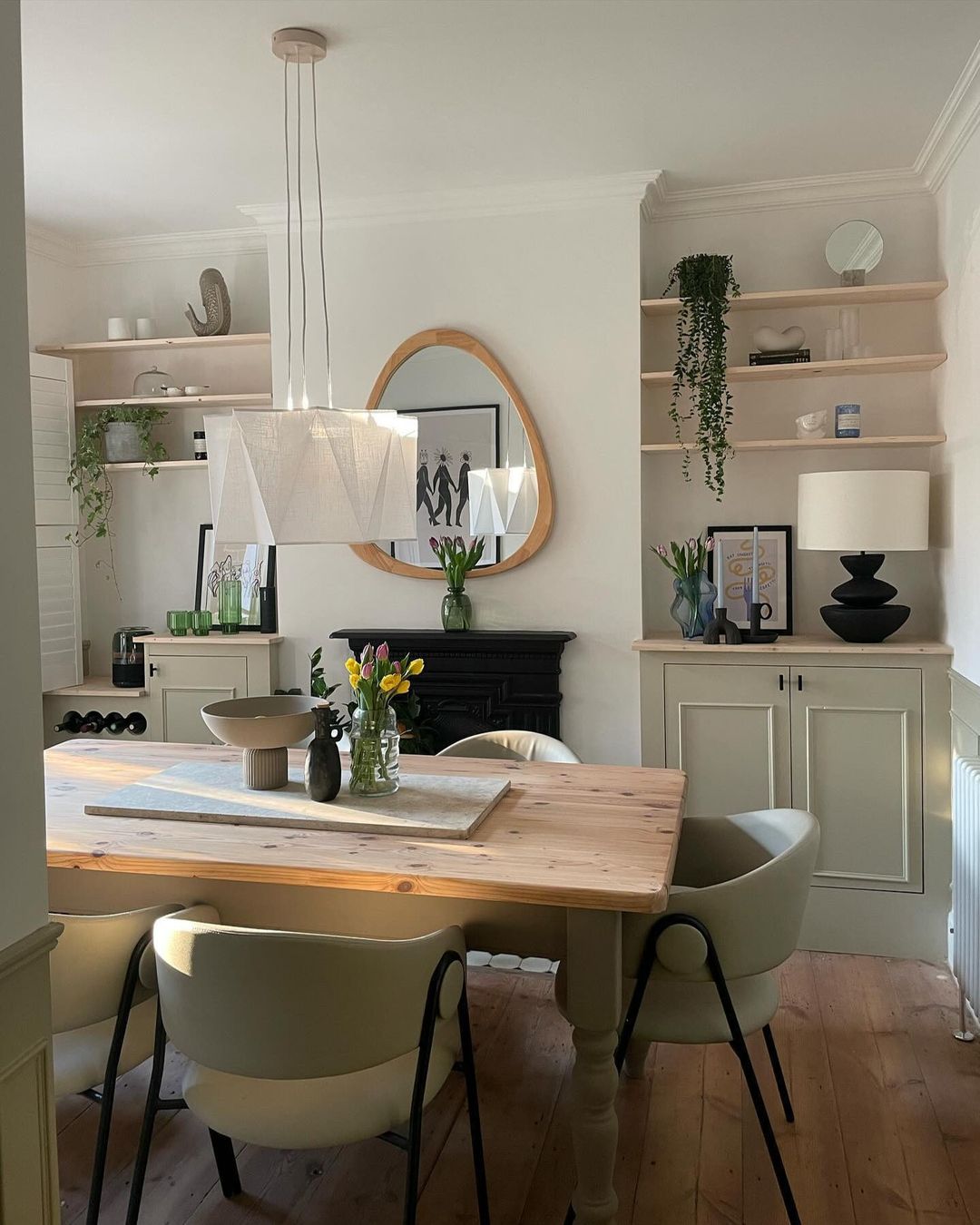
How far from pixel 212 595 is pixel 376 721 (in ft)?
7.39

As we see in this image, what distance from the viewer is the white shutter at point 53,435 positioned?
4.17 meters

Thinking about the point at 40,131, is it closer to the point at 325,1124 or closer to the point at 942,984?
the point at 325,1124

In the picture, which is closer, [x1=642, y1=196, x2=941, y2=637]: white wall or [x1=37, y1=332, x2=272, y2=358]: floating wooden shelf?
[x1=642, y1=196, x2=941, y2=637]: white wall

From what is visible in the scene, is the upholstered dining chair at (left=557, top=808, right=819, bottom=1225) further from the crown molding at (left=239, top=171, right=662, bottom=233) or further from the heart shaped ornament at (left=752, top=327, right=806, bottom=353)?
the crown molding at (left=239, top=171, right=662, bottom=233)

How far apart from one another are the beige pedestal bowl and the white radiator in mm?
1820

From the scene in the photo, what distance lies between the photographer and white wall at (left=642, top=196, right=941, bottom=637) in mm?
3750

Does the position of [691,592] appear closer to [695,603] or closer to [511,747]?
[695,603]

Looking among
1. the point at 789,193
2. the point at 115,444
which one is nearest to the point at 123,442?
the point at 115,444

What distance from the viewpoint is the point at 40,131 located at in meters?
3.23

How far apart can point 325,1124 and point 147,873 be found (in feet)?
2.07

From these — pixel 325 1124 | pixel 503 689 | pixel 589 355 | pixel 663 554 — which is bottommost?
pixel 325 1124

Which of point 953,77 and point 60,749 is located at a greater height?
point 953,77

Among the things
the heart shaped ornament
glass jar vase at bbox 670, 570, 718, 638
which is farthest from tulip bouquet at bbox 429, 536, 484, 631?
the heart shaped ornament

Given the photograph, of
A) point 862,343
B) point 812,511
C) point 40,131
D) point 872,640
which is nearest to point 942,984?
point 872,640
